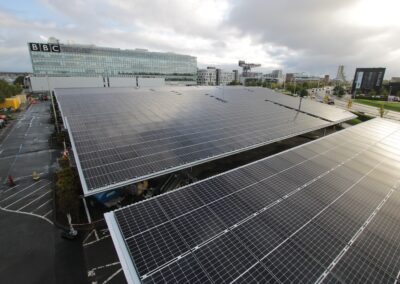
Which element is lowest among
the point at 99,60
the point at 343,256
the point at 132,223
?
the point at 343,256

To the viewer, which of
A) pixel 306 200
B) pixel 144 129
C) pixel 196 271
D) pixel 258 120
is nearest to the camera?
pixel 196 271

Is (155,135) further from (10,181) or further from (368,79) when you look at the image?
(368,79)

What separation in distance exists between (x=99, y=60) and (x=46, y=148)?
92.8m

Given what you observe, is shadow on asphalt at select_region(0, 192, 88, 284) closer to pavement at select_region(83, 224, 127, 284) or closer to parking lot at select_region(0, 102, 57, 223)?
pavement at select_region(83, 224, 127, 284)

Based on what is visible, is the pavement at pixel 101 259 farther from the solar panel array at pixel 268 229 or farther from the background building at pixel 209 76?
the background building at pixel 209 76

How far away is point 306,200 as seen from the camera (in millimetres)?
11055

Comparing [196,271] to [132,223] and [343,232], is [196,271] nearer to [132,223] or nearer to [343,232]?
[132,223]

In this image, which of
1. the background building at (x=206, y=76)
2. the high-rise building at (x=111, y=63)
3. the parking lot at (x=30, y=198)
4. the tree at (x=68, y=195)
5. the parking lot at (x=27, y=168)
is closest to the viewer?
the tree at (x=68, y=195)

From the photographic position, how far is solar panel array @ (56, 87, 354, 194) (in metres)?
14.9

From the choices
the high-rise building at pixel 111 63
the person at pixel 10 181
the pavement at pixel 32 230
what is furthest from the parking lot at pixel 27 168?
the high-rise building at pixel 111 63

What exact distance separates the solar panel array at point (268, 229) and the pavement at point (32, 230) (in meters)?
8.31

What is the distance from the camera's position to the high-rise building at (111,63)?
96.8 meters

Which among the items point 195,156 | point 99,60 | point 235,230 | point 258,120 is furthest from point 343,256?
point 99,60

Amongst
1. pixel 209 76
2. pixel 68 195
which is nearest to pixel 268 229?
pixel 68 195
